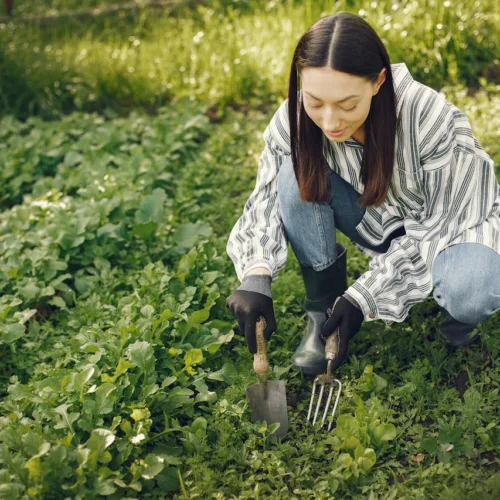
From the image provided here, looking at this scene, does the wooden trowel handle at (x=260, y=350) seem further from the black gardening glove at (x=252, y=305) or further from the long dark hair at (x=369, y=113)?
the long dark hair at (x=369, y=113)

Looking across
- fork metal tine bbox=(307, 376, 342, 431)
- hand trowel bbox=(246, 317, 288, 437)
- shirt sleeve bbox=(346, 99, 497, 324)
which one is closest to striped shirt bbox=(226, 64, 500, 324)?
shirt sleeve bbox=(346, 99, 497, 324)

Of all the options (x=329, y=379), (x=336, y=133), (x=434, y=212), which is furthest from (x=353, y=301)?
(x=336, y=133)

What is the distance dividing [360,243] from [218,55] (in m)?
2.40

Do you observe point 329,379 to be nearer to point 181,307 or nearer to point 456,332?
point 456,332

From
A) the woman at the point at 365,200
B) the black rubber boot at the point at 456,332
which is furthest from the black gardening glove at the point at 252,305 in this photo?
the black rubber boot at the point at 456,332

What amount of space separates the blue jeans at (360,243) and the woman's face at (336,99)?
28cm

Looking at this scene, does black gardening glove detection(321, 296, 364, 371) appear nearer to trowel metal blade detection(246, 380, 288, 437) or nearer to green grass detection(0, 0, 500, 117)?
trowel metal blade detection(246, 380, 288, 437)

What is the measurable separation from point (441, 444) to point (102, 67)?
331cm

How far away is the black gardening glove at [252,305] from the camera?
7.04ft

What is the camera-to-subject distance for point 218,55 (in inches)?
178

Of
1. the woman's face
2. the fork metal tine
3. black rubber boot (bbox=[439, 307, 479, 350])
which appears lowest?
the fork metal tine

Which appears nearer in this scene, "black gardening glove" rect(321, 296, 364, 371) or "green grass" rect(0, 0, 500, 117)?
"black gardening glove" rect(321, 296, 364, 371)

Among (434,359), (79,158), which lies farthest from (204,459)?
(79,158)

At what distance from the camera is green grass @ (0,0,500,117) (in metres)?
4.08
